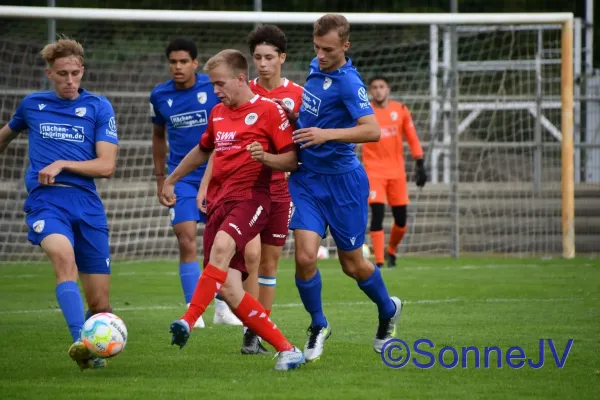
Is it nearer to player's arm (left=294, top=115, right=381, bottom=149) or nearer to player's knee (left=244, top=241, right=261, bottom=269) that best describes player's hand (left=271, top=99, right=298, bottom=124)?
player's arm (left=294, top=115, right=381, bottom=149)

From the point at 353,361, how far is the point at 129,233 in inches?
399

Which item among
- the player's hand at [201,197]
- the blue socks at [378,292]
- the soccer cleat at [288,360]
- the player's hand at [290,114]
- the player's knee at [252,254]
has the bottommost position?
the soccer cleat at [288,360]

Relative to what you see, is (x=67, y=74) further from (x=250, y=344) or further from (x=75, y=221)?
(x=250, y=344)

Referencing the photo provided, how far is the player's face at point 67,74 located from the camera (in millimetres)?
7113

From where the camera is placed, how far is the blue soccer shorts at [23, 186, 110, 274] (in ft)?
22.9

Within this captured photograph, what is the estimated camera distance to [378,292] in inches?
297

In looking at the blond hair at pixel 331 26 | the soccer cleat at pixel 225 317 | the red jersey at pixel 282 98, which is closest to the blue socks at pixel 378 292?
the red jersey at pixel 282 98

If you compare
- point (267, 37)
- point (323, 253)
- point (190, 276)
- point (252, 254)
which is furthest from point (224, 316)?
point (323, 253)

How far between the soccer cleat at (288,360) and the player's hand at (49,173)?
5.80 ft

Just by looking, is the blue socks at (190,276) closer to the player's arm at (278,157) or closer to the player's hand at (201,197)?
the player's hand at (201,197)

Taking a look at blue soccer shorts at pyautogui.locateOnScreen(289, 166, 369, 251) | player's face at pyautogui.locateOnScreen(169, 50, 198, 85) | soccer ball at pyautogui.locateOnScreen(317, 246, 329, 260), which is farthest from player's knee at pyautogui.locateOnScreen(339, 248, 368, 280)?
soccer ball at pyautogui.locateOnScreen(317, 246, 329, 260)

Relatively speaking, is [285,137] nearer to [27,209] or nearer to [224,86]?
[224,86]

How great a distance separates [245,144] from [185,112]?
255 centimetres

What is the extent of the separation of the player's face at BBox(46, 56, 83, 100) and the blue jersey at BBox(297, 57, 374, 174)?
1.47 m
